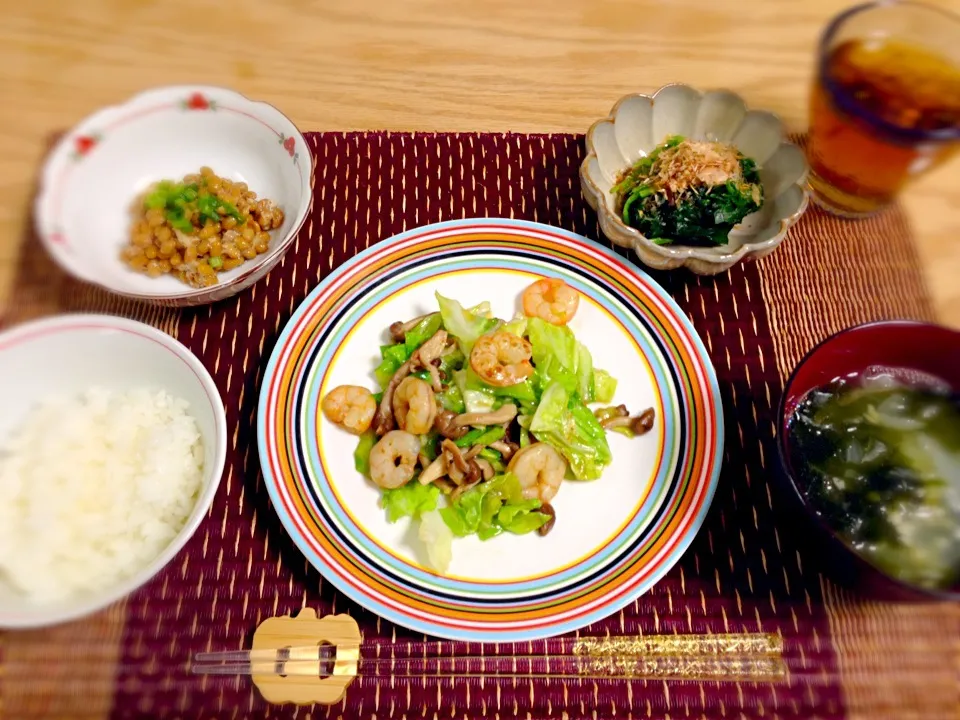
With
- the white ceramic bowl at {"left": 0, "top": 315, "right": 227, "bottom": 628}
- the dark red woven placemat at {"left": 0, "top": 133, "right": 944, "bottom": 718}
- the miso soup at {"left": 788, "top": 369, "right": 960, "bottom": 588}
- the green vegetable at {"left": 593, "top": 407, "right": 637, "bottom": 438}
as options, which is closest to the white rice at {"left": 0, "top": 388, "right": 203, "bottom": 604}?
the white ceramic bowl at {"left": 0, "top": 315, "right": 227, "bottom": 628}

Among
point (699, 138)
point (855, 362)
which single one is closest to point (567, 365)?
point (855, 362)

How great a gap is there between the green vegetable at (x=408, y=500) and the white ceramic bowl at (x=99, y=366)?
16.3 inches

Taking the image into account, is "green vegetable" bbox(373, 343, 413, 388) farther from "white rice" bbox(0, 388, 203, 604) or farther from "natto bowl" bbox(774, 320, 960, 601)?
"natto bowl" bbox(774, 320, 960, 601)

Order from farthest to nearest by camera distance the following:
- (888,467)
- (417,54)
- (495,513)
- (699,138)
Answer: (417,54), (699,138), (495,513), (888,467)

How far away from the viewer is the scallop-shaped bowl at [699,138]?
175 cm

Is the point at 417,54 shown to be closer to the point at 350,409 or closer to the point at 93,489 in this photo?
the point at 350,409

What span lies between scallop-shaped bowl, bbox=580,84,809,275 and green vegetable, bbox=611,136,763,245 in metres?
0.03

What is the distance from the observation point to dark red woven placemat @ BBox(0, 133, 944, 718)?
1430 millimetres

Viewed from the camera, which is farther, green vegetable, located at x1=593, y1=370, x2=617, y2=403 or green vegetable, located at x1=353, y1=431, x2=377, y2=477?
green vegetable, located at x1=593, y1=370, x2=617, y2=403

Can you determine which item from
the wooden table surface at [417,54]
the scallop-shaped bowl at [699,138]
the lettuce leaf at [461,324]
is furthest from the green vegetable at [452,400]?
the wooden table surface at [417,54]

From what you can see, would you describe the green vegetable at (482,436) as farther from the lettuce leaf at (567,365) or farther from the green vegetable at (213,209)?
the green vegetable at (213,209)

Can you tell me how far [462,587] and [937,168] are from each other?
1576 millimetres

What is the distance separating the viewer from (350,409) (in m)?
1.63

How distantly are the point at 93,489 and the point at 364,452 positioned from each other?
651 millimetres
